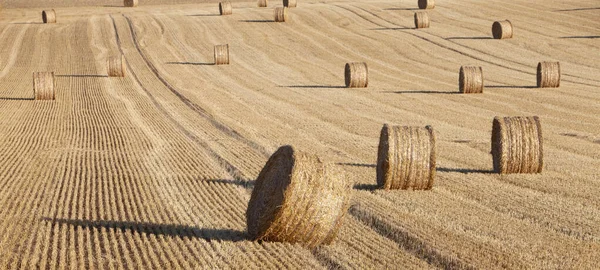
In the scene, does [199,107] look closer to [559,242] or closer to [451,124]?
[451,124]

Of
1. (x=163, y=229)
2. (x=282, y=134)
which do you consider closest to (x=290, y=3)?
(x=282, y=134)

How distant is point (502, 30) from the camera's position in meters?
41.3

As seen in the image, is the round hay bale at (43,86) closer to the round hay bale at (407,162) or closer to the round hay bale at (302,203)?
the round hay bale at (407,162)

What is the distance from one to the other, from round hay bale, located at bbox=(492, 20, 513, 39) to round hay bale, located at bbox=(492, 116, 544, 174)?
87.2 feet

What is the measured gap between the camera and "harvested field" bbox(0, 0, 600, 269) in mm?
11094

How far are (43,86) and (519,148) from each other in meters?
17.6

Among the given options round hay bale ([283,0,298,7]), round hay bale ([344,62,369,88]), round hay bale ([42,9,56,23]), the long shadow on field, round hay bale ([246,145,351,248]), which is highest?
round hay bale ([246,145,351,248])

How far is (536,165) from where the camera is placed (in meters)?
15.6

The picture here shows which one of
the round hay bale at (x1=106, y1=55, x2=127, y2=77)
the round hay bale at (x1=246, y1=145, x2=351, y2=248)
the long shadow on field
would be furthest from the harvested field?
the round hay bale at (x1=106, y1=55, x2=127, y2=77)

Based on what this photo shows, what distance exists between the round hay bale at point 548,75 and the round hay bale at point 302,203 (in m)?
19.5

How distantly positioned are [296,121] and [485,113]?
5.25m

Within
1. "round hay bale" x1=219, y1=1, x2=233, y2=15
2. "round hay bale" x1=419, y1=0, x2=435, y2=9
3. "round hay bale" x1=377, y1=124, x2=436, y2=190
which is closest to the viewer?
"round hay bale" x1=377, y1=124, x2=436, y2=190

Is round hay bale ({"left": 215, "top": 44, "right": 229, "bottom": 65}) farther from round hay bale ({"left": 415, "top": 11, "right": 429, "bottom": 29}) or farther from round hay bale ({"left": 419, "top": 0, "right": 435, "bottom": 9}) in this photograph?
round hay bale ({"left": 419, "top": 0, "right": 435, "bottom": 9})

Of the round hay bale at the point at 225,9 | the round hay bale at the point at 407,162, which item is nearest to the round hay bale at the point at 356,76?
the round hay bale at the point at 407,162
